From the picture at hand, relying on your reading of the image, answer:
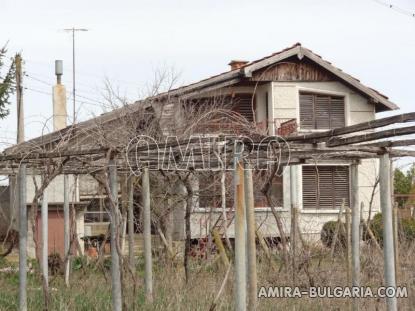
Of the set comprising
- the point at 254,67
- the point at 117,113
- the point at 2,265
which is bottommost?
the point at 2,265

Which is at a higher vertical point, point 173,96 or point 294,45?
point 294,45

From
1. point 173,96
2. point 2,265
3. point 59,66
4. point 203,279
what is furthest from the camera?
point 59,66

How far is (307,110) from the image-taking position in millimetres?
24344

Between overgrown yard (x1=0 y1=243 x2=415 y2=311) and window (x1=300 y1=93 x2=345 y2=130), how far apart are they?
1239 cm

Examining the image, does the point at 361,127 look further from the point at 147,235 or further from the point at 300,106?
the point at 300,106

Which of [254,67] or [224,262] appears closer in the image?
[224,262]

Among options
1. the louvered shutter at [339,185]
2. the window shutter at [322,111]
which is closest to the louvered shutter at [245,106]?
the window shutter at [322,111]

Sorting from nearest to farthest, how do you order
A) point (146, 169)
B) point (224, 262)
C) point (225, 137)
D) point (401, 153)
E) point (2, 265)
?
point (225, 137) → point (401, 153) → point (146, 169) → point (224, 262) → point (2, 265)

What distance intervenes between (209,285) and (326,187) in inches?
572

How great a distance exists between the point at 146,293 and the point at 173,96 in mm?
9497

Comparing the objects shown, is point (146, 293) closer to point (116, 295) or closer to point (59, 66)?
point (116, 295)

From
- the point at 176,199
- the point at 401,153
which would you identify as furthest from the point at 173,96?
the point at 401,153

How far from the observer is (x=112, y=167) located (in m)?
7.60

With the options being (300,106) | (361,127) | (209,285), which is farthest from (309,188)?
(361,127)
